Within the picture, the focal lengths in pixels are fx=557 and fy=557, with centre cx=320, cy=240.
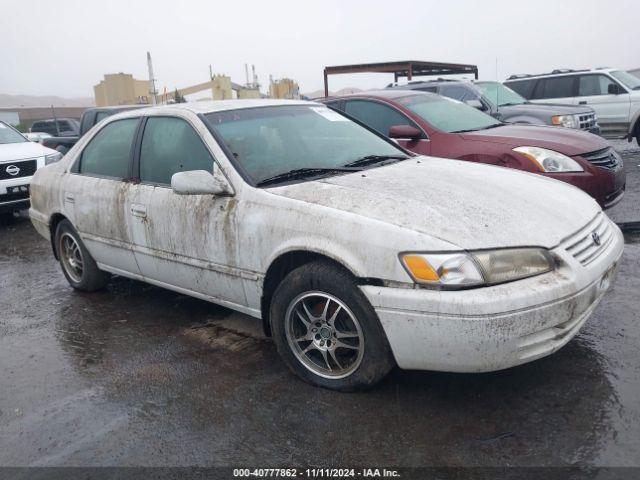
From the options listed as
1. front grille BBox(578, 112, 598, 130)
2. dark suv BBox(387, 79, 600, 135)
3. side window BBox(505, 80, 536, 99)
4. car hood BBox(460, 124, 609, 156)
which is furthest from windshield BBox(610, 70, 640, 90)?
car hood BBox(460, 124, 609, 156)

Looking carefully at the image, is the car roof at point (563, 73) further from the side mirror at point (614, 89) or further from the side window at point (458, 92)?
the side window at point (458, 92)

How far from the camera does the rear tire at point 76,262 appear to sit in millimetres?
4777

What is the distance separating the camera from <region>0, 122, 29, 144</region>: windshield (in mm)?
9281

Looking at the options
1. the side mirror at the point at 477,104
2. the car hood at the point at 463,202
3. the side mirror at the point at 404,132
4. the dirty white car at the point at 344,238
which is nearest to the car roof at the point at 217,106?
the dirty white car at the point at 344,238

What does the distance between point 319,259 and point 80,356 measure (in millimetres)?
1905

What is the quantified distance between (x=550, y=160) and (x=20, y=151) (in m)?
7.75

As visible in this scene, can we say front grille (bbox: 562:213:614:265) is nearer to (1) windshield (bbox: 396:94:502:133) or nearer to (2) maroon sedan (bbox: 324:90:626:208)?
(2) maroon sedan (bbox: 324:90:626:208)

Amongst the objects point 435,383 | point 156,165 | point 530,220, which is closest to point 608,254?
point 530,220

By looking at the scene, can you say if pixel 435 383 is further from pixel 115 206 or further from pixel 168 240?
pixel 115 206

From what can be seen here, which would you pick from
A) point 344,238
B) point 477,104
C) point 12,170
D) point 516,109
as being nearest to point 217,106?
point 344,238

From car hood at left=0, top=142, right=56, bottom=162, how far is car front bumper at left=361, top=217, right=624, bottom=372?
7716mm

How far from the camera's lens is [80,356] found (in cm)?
372

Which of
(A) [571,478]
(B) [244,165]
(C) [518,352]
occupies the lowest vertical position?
(A) [571,478]

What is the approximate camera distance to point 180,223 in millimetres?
3613
